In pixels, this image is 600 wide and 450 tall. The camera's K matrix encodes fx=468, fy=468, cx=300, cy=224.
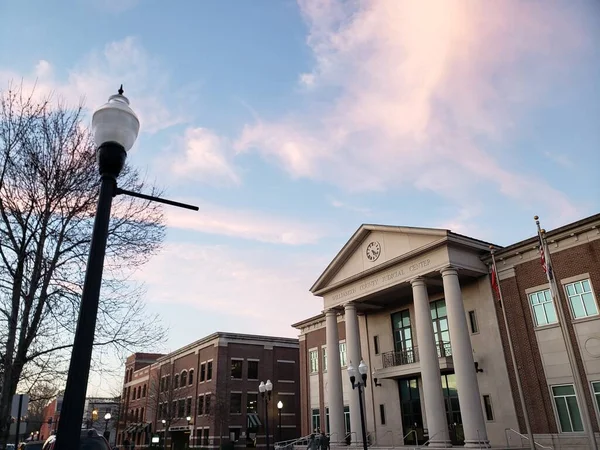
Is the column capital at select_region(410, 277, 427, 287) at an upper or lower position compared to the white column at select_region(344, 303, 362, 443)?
upper

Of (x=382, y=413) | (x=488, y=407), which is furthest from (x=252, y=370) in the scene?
(x=488, y=407)

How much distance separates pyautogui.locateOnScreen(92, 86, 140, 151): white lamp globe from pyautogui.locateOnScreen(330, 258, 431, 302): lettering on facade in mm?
22782

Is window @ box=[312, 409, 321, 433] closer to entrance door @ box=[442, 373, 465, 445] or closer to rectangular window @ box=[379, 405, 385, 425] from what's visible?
rectangular window @ box=[379, 405, 385, 425]

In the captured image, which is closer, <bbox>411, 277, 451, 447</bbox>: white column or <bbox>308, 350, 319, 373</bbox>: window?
<bbox>411, 277, 451, 447</bbox>: white column

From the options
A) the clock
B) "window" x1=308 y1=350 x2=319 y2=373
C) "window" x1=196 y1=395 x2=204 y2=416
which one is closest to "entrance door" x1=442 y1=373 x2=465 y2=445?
the clock

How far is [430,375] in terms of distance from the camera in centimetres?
2373

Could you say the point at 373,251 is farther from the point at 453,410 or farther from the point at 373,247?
the point at 453,410

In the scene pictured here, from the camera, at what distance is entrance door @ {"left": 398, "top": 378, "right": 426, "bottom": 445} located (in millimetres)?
28516

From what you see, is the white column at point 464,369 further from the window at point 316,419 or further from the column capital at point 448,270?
the window at point 316,419

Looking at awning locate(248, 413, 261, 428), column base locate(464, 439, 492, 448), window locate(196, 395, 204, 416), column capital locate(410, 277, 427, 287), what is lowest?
column base locate(464, 439, 492, 448)

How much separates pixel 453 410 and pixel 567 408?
6702mm

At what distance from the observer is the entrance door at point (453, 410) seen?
25.7 meters

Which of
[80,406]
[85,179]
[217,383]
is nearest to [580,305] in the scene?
[85,179]

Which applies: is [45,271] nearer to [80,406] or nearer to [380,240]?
[80,406]
